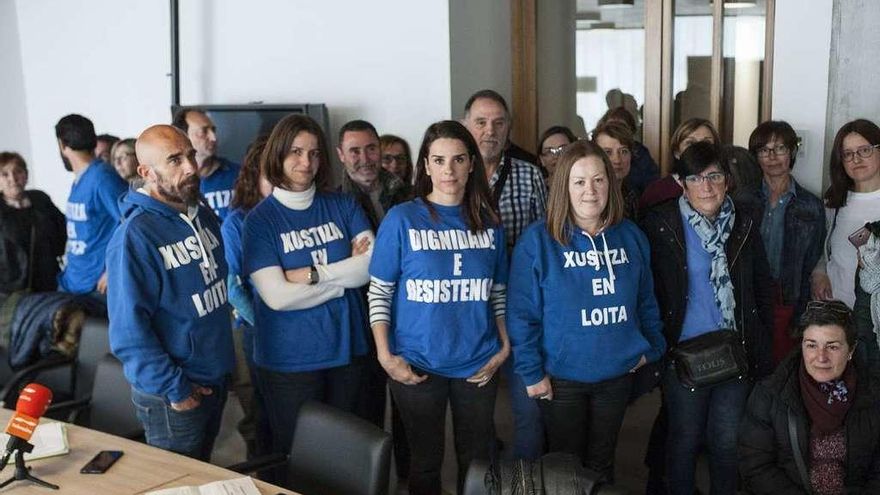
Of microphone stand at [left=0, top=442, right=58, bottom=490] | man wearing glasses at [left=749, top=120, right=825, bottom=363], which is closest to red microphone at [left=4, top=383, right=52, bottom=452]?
microphone stand at [left=0, top=442, right=58, bottom=490]

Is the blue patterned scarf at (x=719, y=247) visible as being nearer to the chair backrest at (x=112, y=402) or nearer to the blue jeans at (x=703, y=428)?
the blue jeans at (x=703, y=428)

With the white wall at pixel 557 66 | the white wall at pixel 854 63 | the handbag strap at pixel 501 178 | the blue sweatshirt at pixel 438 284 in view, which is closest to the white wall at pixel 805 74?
the white wall at pixel 854 63

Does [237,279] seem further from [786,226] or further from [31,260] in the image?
[786,226]

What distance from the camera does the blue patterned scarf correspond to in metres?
3.02

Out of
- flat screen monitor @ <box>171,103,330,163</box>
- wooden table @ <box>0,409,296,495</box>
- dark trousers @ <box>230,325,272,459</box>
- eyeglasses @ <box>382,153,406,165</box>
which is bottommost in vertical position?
dark trousers @ <box>230,325,272,459</box>

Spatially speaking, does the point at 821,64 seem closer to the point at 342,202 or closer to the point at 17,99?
the point at 342,202

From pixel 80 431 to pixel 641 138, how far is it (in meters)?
3.27

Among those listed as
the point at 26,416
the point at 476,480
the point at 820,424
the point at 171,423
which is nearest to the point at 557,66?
the point at 820,424

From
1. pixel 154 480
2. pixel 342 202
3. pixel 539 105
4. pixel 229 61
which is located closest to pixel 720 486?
pixel 342 202

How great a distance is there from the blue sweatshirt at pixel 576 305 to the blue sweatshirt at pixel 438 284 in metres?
0.11

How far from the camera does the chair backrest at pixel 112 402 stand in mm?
3123

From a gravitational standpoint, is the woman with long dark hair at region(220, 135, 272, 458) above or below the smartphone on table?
above

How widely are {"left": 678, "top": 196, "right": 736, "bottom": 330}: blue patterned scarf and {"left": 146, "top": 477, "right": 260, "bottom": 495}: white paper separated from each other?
66.9 inches

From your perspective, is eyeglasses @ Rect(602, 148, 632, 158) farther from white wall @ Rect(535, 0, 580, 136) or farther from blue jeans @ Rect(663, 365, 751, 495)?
white wall @ Rect(535, 0, 580, 136)
